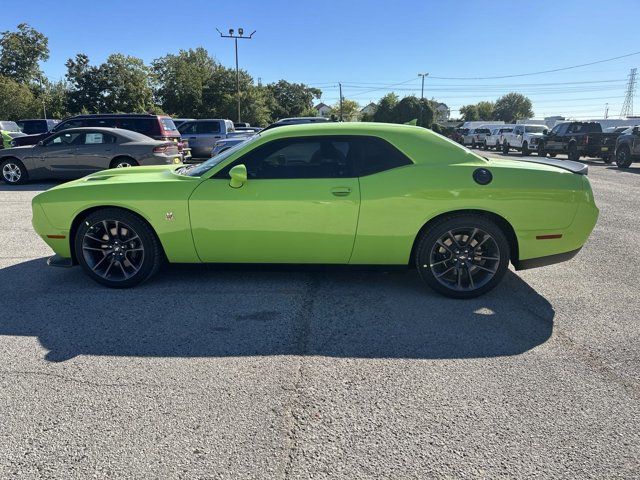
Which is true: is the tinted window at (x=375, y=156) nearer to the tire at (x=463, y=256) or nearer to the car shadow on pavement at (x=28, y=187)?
the tire at (x=463, y=256)

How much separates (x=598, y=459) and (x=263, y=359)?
6.47ft

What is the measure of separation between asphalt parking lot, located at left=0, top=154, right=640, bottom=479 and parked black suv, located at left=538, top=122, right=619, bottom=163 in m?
19.5

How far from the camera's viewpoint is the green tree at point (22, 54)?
67.6m

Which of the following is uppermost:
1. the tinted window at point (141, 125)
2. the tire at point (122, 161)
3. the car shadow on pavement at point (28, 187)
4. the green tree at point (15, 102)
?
the green tree at point (15, 102)

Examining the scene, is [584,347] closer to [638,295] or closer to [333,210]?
[638,295]

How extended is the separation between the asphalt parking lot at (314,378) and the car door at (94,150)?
23.5 feet

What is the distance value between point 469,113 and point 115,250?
12613 centimetres

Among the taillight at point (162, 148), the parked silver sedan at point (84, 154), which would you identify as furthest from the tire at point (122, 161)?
the taillight at point (162, 148)

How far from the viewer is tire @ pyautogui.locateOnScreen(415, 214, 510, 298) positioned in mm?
4066

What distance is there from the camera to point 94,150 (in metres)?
11.2

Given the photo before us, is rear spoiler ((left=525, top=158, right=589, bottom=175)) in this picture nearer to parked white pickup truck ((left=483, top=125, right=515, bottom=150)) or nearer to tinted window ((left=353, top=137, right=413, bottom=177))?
tinted window ((left=353, top=137, right=413, bottom=177))

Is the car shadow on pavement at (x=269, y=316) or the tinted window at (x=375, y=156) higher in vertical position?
the tinted window at (x=375, y=156)

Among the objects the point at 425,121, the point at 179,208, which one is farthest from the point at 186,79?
the point at 179,208

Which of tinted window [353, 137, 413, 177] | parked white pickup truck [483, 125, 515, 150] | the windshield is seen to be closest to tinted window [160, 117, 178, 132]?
the windshield
